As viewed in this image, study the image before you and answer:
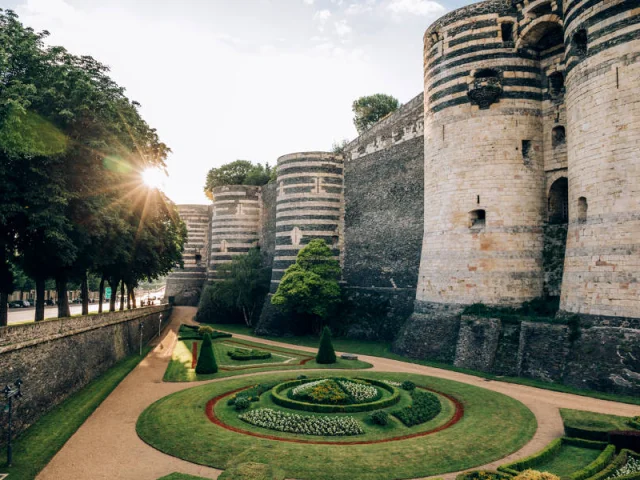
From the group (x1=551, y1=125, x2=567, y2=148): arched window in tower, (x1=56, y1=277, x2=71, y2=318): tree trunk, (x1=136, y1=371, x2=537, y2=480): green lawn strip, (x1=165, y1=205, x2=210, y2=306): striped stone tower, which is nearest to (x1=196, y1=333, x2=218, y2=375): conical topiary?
(x1=136, y1=371, x2=537, y2=480): green lawn strip

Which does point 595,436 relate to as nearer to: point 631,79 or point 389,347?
point 631,79

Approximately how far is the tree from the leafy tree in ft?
99.2

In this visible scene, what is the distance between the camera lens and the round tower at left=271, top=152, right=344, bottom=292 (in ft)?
145

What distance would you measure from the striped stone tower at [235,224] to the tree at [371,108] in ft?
62.0

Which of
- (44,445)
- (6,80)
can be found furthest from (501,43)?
(44,445)

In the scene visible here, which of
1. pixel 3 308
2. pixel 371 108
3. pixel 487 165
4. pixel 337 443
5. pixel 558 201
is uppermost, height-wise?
pixel 371 108

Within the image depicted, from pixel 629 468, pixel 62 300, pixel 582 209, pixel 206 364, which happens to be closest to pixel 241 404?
pixel 206 364

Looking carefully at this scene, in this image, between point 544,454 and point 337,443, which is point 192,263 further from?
point 544,454

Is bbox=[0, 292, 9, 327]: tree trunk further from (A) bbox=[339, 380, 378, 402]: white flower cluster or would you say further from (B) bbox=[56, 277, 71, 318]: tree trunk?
(A) bbox=[339, 380, 378, 402]: white flower cluster

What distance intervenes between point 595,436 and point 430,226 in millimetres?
16425

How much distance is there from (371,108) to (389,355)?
43662 mm

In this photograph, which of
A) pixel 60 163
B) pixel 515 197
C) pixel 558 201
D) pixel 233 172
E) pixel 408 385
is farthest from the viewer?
pixel 233 172

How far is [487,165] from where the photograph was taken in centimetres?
2734

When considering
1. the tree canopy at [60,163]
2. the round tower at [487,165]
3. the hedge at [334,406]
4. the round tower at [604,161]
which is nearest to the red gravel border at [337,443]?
the hedge at [334,406]
